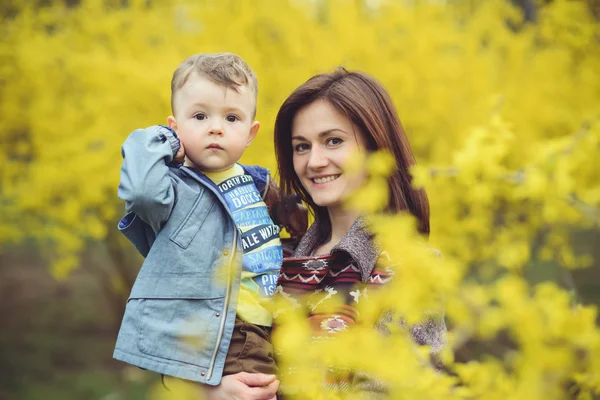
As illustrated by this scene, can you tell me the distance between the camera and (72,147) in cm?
468

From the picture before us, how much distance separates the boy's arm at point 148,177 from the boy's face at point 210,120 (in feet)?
0.28

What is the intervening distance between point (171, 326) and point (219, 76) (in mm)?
721

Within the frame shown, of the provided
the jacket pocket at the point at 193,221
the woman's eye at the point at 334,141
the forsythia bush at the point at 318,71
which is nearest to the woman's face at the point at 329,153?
the woman's eye at the point at 334,141

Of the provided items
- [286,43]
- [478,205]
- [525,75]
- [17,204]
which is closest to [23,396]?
[17,204]

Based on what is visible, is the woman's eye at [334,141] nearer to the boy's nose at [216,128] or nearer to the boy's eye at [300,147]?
the boy's eye at [300,147]

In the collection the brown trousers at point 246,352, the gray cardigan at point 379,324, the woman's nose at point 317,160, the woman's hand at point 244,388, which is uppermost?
the woman's nose at point 317,160

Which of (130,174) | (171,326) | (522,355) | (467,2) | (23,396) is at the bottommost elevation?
(23,396)

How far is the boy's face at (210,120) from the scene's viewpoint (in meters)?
1.81

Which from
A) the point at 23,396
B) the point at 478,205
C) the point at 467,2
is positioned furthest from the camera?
the point at 23,396

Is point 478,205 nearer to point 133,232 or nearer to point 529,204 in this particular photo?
point 529,204

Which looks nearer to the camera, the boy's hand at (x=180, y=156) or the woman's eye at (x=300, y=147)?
the boy's hand at (x=180, y=156)

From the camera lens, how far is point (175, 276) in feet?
5.72

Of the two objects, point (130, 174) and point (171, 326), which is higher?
point (130, 174)

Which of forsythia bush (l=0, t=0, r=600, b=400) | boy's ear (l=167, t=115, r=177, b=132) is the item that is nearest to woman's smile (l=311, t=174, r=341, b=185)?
boy's ear (l=167, t=115, r=177, b=132)
